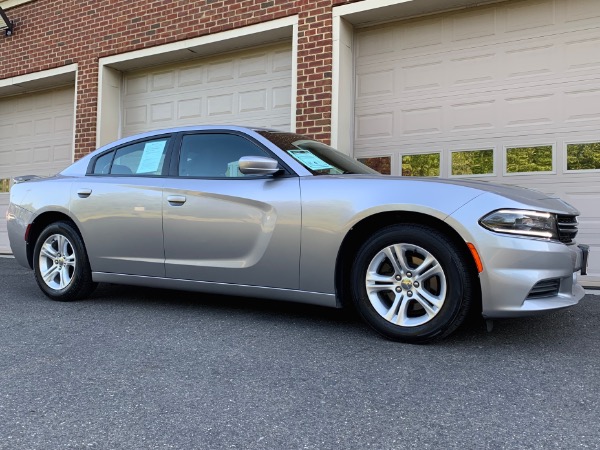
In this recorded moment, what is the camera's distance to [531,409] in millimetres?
2188

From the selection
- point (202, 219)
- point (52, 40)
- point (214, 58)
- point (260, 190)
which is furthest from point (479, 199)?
point (52, 40)

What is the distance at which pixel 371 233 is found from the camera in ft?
11.0

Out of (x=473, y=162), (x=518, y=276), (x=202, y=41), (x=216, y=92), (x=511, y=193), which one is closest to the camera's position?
(x=518, y=276)

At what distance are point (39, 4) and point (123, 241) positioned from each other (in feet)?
25.9

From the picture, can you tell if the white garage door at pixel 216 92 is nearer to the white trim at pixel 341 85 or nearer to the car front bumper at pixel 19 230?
the white trim at pixel 341 85

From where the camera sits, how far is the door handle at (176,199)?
392 centimetres

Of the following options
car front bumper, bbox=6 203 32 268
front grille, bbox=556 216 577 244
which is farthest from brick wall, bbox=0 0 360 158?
front grille, bbox=556 216 577 244

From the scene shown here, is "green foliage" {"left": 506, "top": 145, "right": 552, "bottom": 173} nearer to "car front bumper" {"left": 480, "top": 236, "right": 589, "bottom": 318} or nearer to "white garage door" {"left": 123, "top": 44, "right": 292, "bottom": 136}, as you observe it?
"white garage door" {"left": 123, "top": 44, "right": 292, "bottom": 136}

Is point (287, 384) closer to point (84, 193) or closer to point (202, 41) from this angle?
point (84, 193)

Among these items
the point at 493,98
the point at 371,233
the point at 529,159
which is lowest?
the point at 371,233

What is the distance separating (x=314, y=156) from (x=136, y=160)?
156cm

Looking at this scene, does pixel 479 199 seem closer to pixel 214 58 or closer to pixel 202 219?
pixel 202 219

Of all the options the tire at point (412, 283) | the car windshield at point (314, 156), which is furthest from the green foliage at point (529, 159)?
the tire at point (412, 283)

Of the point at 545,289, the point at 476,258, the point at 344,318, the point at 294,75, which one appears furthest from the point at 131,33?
the point at 545,289
